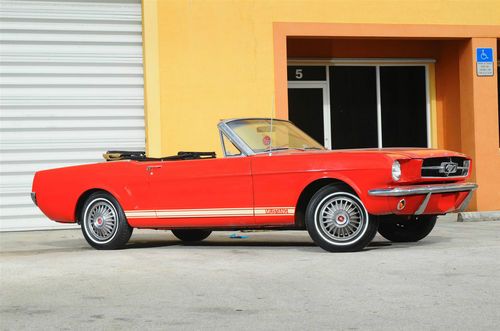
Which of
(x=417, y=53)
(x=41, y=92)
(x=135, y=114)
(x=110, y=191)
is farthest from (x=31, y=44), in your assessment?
(x=417, y=53)

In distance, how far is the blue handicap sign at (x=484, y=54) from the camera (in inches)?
634

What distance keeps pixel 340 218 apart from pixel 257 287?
2.15 m

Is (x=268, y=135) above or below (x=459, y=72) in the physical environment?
below

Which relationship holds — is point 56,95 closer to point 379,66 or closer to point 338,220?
point 379,66

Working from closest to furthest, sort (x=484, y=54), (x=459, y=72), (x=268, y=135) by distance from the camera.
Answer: (x=268, y=135) → (x=484, y=54) → (x=459, y=72)

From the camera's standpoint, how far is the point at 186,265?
848 cm

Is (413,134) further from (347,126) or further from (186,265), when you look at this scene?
(186,265)

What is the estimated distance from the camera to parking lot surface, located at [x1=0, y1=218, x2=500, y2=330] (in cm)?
566

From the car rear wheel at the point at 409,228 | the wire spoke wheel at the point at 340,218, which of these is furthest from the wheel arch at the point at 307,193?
the car rear wheel at the point at 409,228

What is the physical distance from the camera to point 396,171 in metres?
8.72

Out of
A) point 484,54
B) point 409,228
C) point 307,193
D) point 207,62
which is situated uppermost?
point 484,54

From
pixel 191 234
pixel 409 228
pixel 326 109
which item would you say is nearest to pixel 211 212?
pixel 191 234

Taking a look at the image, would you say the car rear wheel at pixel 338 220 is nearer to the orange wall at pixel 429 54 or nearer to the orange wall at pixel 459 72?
the orange wall at pixel 459 72

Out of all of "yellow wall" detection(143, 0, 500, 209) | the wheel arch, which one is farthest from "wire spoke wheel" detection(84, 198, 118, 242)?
"yellow wall" detection(143, 0, 500, 209)
